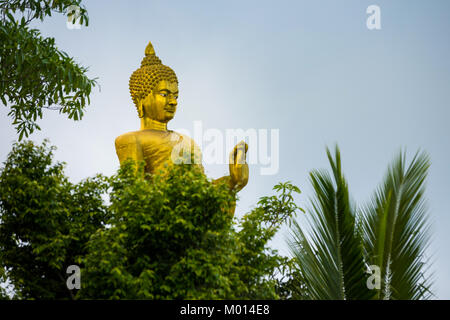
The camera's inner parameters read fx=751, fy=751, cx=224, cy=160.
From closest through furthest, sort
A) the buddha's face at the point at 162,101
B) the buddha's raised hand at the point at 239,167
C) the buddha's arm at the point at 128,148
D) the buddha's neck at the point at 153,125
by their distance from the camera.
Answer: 1. the buddha's raised hand at the point at 239,167
2. the buddha's arm at the point at 128,148
3. the buddha's face at the point at 162,101
4. the buddha's neck at the point at 153,125

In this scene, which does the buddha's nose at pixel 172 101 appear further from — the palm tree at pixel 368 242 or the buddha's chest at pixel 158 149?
the palm tree at pixel 368 242

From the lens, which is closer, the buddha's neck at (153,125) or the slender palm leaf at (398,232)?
the slender palm leaf at (398,232)

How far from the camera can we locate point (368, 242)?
855cm

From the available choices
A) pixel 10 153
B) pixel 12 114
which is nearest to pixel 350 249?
pixel 10 153

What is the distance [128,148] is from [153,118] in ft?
2.52

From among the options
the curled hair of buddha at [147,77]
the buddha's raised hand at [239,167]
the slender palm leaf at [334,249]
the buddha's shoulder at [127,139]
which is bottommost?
the slender palm leaf at [334,249]

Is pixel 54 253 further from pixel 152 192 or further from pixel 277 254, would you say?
pixel 277 254

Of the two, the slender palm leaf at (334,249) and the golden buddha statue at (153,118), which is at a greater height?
the golden buddha statue at (153,118)

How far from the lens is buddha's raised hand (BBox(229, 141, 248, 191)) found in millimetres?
10797

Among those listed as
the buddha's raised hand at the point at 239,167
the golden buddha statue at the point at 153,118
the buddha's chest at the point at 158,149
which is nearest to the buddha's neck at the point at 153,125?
the golden buddha statue at the point at 153,118

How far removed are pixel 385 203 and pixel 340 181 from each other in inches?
22.4

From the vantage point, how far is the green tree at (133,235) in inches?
334

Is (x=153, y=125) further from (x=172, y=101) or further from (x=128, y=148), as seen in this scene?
(x=128, y=148)
